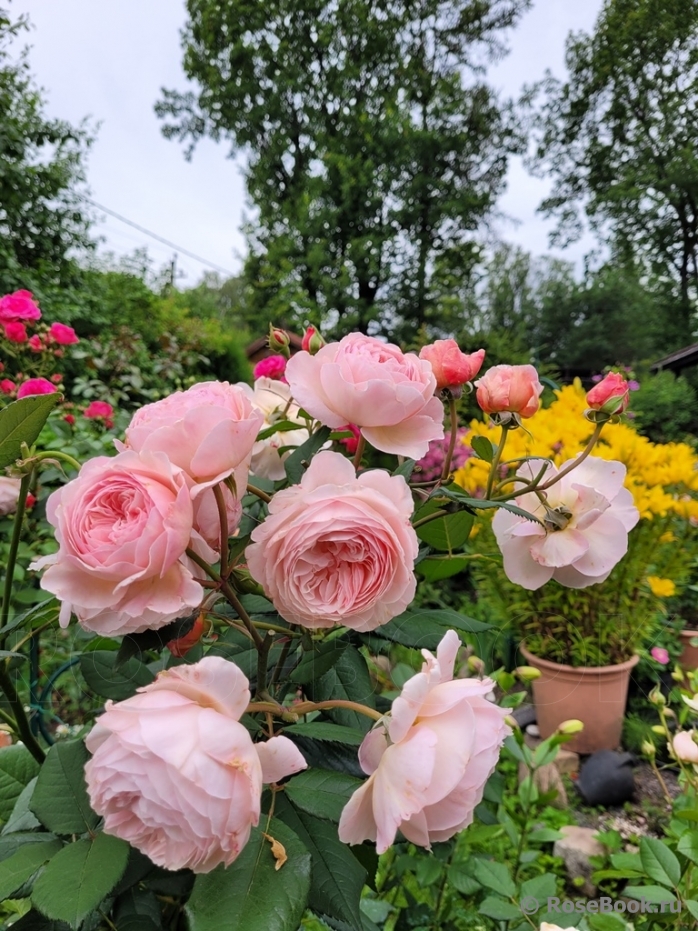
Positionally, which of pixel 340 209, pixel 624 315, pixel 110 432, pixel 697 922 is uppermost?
pixel 340 209

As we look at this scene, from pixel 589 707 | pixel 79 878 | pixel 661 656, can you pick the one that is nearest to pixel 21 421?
pixel 79 878

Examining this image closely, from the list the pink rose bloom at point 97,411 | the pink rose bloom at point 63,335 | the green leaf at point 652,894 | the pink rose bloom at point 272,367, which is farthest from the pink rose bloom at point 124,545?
the pink rose bloom at point 97,411

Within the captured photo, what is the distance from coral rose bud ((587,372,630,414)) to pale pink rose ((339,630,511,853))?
0.18m

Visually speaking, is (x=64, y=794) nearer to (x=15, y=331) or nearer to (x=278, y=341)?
(x=278, y=341)

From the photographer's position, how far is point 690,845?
0.51 meters

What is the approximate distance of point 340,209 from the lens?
798 centimetres

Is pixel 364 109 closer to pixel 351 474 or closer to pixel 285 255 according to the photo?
pixel 285 255

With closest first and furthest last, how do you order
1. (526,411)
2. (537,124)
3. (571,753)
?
(526,411) → (571,753) → (537,124)

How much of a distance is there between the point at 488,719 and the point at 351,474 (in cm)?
12

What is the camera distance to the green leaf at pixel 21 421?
1.01ft

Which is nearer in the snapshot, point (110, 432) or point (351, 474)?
point (351, 474)

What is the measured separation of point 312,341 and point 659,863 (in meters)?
0.55

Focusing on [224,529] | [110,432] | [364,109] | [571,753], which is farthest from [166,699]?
[364,109]

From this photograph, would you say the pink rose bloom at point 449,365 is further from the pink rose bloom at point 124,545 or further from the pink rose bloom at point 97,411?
the pink rose bloom at point 97,411
